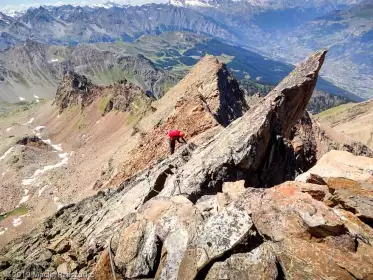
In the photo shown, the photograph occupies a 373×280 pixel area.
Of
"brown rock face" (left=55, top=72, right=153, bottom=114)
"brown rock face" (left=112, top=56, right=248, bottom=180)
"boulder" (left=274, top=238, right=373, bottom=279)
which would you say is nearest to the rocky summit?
"boulder" (left=274, top=238, right=373, bottom=279)

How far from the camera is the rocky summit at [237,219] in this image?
17438 mm

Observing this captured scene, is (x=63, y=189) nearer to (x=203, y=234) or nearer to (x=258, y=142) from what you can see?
(x=258, y=142)

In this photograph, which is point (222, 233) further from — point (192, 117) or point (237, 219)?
point (192, 117)

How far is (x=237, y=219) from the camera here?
1916 centimetres

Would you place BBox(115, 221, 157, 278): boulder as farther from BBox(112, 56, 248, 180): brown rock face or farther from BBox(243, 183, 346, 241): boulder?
BBox(112, 56, 248, 180): brown rock face

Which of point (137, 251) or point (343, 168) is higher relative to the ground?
point (343, 168)

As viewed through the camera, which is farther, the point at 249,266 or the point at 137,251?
the point at 137,251

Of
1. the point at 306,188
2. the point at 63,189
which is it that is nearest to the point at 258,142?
the point at 306,188

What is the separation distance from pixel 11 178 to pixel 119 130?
119 ft

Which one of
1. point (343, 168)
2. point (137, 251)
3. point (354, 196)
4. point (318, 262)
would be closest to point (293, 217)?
point (318, 262)

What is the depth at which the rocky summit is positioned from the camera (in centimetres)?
1744

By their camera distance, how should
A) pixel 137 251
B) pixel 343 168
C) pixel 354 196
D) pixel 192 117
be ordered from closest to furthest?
pixel 354 196
pixel 137 251
pixel 343 168
pixel 192 117

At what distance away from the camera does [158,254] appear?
2031cm

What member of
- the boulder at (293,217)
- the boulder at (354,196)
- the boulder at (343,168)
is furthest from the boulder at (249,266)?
the boulder at (343,168)
